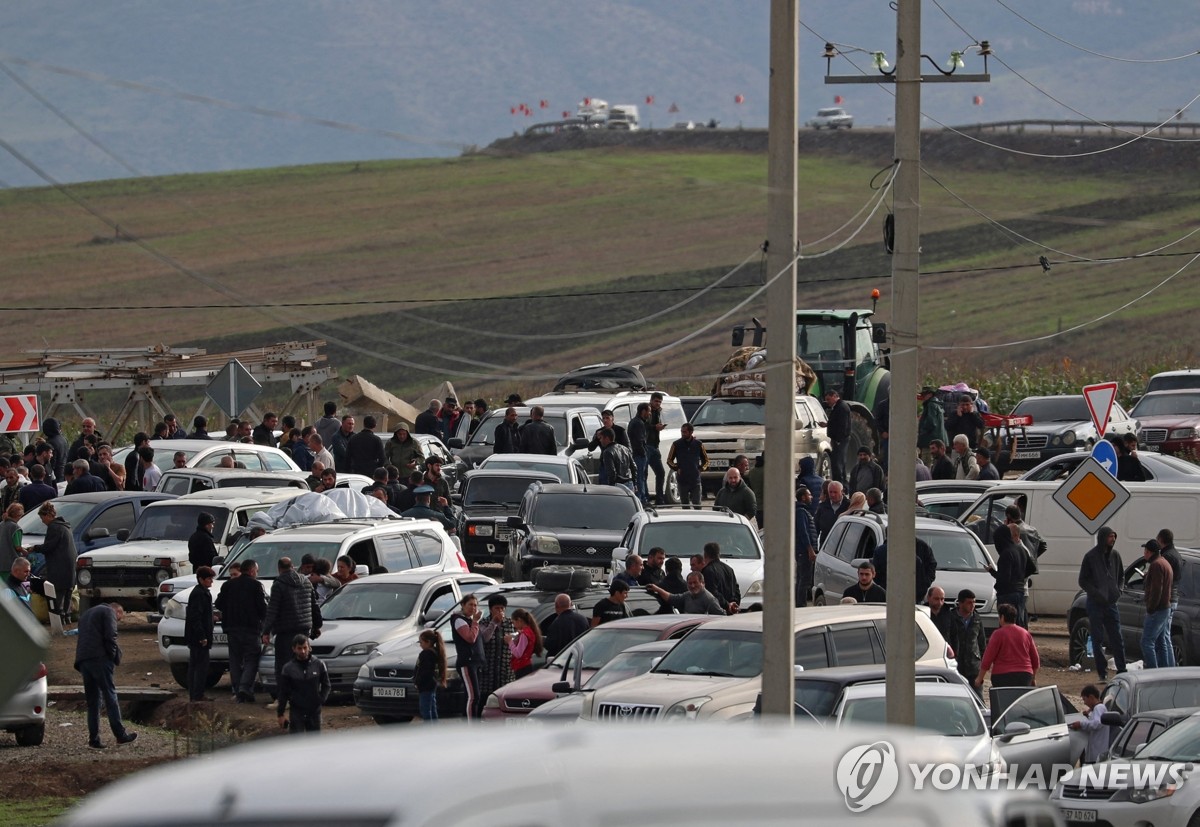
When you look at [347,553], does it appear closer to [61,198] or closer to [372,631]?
[372,631]

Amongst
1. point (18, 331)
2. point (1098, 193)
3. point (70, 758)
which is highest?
point (1098, 193)

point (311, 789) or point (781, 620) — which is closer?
point (311, 789)

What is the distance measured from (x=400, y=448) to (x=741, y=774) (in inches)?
941

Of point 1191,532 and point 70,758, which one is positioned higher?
point 1191,532

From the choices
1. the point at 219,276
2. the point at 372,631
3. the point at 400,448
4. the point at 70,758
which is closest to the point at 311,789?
the point at 70,758

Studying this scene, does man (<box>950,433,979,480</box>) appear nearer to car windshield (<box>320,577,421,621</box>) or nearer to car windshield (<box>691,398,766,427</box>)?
car windshield (<box>691,398,766,427</box>)

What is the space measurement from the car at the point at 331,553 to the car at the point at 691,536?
2.21 m

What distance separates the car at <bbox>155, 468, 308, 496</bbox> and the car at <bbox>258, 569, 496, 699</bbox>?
5568 millimetres

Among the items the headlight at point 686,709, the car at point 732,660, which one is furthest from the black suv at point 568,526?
the headlight at point 686,709

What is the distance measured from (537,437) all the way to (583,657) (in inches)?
484

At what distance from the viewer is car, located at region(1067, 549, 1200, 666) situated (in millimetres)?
20031

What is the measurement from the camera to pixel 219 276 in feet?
306

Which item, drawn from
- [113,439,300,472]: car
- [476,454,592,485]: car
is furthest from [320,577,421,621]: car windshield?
[113,439,300,472]: car

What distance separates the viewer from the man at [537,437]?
95.2 ft
